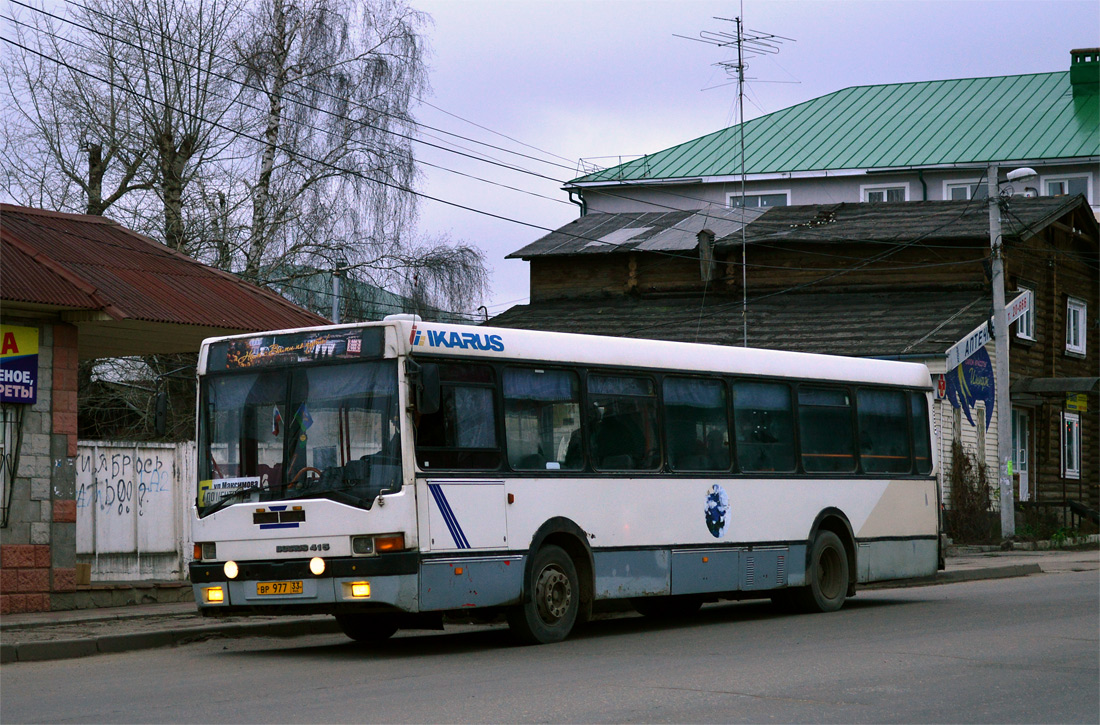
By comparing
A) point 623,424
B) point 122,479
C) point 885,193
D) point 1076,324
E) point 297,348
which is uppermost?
point 885,193

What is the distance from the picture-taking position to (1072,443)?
38.5 meters

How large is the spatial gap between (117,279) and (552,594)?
710 centimetres

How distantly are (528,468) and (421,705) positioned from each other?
13.3 feet

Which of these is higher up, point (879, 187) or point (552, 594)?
point (879, 187)

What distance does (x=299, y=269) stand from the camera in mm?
31625

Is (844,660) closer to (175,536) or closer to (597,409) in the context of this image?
(597,409)

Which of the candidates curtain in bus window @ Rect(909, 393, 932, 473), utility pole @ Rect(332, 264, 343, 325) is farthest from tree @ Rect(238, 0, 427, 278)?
curtain in bus window @ Rect(909, 393, 932, 473)

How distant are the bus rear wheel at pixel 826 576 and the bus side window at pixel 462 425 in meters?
5.11

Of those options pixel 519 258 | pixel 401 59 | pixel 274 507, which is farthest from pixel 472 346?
pixel 519 258

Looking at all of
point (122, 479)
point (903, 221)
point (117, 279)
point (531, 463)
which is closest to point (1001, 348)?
point (903, 221)

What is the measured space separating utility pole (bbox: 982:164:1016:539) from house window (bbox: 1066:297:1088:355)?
37.5 feet

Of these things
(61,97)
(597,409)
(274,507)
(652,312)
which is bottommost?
(274,507)

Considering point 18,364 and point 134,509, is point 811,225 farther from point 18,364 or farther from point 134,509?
point 18,364

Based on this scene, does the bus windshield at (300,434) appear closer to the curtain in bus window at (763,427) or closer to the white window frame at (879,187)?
the curtain in bus window at (763,427)
